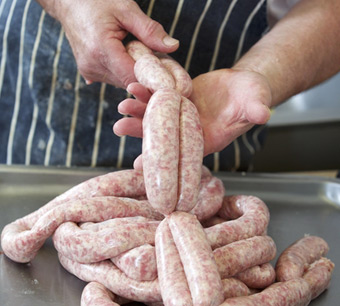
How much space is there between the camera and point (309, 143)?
3170 mm

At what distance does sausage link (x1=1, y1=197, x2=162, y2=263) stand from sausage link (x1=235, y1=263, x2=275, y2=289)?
252mm

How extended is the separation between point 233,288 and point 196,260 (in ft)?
0.46

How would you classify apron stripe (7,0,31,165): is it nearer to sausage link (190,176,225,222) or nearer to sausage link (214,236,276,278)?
sausage link (190,176,225,222)

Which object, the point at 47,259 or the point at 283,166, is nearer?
the point at 47,259

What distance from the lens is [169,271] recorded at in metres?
1.05

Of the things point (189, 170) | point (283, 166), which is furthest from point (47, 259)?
point (283, 166)

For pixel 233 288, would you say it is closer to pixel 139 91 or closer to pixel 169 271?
pixel 169 271

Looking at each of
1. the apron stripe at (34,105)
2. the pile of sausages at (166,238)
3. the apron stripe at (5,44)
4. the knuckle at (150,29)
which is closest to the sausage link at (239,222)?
the pile of sausages at (166,238)

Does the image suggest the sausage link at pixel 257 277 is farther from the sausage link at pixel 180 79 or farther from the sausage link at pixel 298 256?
the sausage link at pixel 180 79

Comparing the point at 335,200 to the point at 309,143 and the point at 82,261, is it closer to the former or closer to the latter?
the point at 82,261

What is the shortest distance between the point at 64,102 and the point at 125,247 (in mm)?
755

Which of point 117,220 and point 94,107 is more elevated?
point 94,107

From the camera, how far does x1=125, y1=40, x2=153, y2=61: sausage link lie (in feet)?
4.39

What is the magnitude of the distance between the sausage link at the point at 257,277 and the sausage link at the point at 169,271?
179 mm
